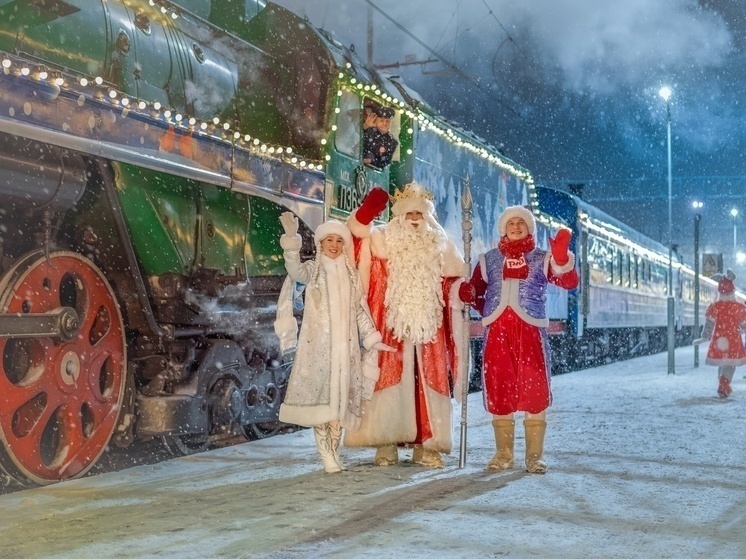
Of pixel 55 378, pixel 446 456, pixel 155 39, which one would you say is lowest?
pixel 446 456

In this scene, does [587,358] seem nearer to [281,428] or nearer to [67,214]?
[281,428]

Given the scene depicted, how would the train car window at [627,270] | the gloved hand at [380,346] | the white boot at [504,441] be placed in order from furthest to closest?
1. the train car window at [627,270]
2. the white boot at [504,441]
3. the gloved hand at [380,346]

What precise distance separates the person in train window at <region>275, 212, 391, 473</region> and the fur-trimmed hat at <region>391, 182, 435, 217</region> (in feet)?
1.46

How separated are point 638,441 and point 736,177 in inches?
1215

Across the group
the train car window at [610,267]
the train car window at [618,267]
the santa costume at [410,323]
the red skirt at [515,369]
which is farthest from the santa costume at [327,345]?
the train car window at [618,267]

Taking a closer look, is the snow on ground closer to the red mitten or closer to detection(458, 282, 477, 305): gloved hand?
detection(458, 282, 477, 305): gloved hand

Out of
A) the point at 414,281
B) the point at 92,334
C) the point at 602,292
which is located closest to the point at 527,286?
the point at 414,281

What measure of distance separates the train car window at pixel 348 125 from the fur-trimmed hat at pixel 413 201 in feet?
4.46

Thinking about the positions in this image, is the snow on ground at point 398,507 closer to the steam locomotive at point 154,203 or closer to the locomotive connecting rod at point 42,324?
the steam locomotive at point 154,203

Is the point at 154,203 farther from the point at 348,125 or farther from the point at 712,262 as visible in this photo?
the point at 712,262

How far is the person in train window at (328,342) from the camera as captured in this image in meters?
5.14

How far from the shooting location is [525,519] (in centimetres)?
393

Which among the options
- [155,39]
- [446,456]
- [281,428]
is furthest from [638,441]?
[155,39]

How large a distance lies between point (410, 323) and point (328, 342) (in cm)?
56
